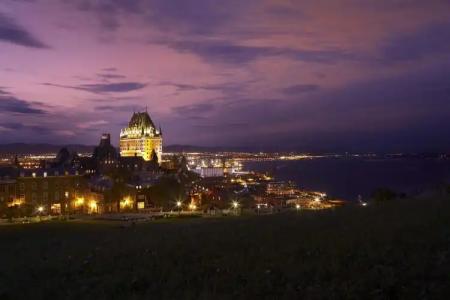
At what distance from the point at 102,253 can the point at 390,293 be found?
798 cm

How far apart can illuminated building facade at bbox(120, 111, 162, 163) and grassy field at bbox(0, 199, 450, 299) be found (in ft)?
563

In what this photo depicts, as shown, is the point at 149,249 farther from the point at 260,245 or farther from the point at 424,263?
the point at 424,263

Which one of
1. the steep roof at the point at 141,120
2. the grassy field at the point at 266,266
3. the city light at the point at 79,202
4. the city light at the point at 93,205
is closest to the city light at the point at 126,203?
the city light at the point at 93,205

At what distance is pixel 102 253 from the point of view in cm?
1275

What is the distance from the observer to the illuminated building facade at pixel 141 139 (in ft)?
607

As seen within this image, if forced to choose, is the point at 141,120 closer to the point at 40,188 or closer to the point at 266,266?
the point at 40,188

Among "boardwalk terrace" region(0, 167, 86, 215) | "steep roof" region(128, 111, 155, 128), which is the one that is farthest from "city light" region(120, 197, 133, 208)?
"steep roof" region(128, 111, 155, 128)

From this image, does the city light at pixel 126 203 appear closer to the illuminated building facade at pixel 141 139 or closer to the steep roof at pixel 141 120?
the illuminated building facade at pixel 141 139

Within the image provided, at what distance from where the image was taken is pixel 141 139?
612 ft

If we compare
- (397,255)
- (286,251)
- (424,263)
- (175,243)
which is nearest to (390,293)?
(424,263)

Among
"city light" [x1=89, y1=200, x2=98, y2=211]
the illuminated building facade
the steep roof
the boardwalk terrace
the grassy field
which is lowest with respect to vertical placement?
"city light" [x1=89, y1=200, x2=98, y2=211]

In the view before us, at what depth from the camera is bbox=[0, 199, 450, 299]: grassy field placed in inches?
301

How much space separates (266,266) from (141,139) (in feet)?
592

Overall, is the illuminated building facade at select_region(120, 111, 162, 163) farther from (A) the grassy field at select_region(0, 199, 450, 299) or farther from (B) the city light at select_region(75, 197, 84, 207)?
(A) the grassy field at select_region(0, 199, 450, 299)
